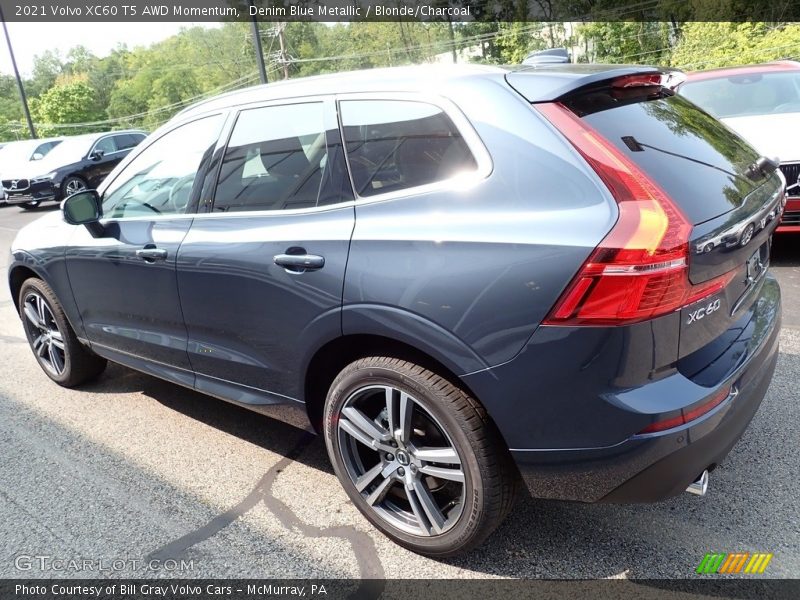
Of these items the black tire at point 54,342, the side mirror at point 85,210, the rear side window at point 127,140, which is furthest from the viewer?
the rear side window at point 127,140

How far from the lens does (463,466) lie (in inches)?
88.7

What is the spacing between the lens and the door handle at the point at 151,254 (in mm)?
3182

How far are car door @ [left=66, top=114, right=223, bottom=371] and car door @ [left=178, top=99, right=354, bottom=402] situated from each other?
163mm

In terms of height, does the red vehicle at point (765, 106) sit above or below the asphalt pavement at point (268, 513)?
above

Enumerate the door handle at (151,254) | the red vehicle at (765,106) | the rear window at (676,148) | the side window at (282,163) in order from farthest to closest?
the red vehicle at (765,106) < the door handle at (151,254) < the side window at (282,163) < the rear window at (676,148)

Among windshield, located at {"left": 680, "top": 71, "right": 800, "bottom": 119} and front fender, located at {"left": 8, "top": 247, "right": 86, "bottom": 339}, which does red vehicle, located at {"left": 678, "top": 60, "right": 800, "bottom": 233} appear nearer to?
windshield, located at {"left": 680, "top": 71, "right": 800, "bottom": 119}

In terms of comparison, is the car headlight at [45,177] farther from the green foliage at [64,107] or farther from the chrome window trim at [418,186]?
the green foliage at [64,107]

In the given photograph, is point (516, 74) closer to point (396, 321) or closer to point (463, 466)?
point (396, 321)

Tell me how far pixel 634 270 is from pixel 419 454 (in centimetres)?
104

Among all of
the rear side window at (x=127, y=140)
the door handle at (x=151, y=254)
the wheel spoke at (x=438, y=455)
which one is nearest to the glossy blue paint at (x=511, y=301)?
the wheel spoke at (x=438, y=455)

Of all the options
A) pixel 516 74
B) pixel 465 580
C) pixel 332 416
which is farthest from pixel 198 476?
pixel 516 74

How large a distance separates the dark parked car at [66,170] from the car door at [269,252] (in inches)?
604

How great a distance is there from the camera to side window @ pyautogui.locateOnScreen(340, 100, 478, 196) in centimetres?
229

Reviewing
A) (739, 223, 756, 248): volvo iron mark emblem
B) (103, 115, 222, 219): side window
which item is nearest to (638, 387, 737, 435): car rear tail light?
(739, 223, 756, 248): volvo iron mark emblem
